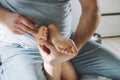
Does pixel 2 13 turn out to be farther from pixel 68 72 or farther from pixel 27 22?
pixel 68 72

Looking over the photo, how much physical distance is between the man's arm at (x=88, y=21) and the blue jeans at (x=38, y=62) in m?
0.15

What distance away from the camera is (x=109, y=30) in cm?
218

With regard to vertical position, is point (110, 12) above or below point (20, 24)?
below

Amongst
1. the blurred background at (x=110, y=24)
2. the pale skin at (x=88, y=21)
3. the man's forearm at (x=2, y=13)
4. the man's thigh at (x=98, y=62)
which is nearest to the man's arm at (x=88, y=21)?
the pale skin at (x=88, y=21)

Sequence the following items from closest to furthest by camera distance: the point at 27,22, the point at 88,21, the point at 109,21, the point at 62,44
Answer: the point at 62,44 → the point at 27,22 → the point at 88,21 → the point at 109,21

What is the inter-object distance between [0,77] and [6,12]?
0.31m

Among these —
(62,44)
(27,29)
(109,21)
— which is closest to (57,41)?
(62,44)

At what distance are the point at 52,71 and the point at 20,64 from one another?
15cm

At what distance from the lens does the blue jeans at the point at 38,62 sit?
948mm

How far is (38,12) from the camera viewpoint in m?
1.00

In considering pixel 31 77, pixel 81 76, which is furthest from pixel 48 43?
pixel 81 76

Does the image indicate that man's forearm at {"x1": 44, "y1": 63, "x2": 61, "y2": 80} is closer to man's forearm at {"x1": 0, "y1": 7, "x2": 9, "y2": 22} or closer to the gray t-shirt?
the gray t-shirt

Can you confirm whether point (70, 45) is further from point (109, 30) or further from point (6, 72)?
point (109, 30)

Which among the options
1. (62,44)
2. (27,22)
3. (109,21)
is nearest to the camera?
(62,44)
